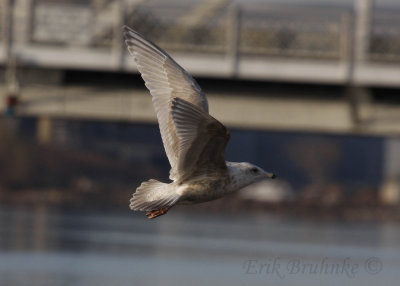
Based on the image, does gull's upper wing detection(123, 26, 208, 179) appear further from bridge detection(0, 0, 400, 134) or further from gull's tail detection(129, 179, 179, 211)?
bridge detection(0, 0, 400, 134)

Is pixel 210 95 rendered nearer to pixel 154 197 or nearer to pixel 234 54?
pixel 234 54

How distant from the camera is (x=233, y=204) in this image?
78.9 m

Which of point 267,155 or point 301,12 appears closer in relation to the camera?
point 301,12

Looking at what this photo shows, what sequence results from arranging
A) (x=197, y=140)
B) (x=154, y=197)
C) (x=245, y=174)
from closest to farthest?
1. (x=197, y=140)
2. (x=154, y=197)
3. (x=245, y=174)

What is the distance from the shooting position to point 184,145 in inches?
522

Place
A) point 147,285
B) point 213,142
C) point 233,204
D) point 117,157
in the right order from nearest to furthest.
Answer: point 213,142, point 147,285, point 233,204, point 117,157

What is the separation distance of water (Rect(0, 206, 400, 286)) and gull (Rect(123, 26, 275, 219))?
40.9 feet

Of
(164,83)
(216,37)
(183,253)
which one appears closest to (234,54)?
(216,37)

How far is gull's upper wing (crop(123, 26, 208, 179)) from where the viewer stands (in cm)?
1403

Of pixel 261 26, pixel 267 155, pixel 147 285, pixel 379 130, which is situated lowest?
pixel 267 155

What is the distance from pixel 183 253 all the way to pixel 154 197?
75.3 feet

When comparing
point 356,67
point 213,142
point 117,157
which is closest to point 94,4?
point 356,67

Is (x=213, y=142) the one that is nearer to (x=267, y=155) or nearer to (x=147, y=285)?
(x=147, y=285)

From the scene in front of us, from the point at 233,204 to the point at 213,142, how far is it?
6596 cm
